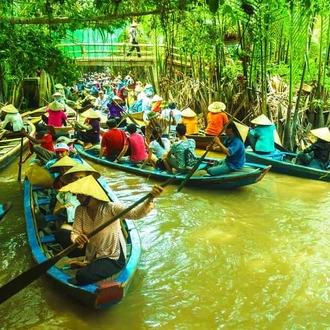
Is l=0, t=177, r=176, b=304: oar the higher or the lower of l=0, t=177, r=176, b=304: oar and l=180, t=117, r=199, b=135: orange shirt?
the lower

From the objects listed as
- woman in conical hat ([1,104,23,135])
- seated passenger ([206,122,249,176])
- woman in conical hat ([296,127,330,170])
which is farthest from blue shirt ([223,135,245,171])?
woman in conical hat ([1,104,23,135])

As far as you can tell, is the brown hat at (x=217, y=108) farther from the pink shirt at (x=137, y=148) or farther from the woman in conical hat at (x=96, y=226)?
the woman in conical hat at (x=96, y=226)

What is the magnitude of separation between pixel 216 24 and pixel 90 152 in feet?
15.7

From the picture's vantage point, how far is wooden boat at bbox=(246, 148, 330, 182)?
24.9 feet

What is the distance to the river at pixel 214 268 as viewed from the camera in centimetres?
393

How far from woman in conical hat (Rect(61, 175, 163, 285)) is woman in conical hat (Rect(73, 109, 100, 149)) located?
642cm

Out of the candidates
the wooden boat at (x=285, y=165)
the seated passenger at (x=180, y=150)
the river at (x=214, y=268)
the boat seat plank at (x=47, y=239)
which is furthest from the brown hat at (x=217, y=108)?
the boat seat plank at (x=47, y=239)

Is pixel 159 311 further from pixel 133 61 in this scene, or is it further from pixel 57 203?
pixel 133 61

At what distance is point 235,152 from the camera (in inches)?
272

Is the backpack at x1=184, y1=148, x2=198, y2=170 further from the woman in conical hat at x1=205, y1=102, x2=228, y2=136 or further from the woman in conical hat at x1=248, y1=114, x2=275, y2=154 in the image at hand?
the woman in conical hat at x1=205, y1=102, x2=228, y2=136

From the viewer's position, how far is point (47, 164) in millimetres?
6109

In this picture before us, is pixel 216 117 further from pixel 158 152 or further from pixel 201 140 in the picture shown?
pixel 158 152

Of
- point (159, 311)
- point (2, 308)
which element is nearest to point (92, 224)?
point (159, 311)

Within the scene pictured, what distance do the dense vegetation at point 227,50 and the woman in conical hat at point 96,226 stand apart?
2.72 m
